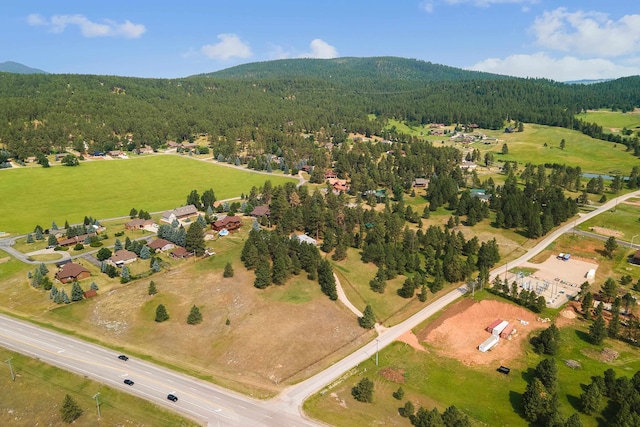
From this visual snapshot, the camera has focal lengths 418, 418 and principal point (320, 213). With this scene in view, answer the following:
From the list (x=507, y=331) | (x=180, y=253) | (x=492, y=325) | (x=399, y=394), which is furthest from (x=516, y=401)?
(x=180, y=253)

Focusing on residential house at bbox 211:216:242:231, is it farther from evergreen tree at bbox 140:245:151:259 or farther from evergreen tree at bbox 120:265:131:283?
evergreen tree at bbox 120:265:131:283

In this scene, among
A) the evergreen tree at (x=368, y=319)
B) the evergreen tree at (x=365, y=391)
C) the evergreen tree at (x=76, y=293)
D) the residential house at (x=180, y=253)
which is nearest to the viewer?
the evergreen tree at (x=365, y=391)

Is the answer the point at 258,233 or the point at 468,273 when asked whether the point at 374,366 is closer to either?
the point at 468,273

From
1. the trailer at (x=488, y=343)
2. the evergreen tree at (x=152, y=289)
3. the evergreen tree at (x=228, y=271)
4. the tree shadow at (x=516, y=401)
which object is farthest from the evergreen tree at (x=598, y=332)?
the evergreen tree at (x=152, y=289)

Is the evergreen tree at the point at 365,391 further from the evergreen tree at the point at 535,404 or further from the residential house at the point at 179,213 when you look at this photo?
the residential house at the point at 179,213

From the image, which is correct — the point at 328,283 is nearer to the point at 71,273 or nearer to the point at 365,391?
the point at 365,391

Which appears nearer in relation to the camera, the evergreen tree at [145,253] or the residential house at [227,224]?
the evergreen tree at [145,253]

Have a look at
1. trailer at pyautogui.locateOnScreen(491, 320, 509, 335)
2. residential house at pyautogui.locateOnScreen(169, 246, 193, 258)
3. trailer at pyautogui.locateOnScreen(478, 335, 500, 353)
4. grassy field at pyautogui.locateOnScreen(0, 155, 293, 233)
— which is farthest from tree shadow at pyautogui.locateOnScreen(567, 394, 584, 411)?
grassy field at pyautogui.locateOnScreen(0, 155, 293, 233)
